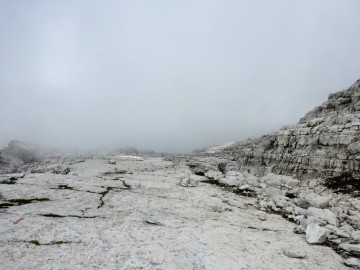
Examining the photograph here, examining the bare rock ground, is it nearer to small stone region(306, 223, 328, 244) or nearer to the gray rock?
small stone region(306, 223, 328, 244)

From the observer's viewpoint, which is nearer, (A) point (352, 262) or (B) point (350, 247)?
(A) point (352, 262)

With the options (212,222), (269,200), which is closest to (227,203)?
(269,200)

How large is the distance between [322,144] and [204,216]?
8595 millimetres

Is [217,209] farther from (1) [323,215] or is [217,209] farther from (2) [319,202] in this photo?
(2) [319,202]

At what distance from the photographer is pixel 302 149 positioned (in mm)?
15391

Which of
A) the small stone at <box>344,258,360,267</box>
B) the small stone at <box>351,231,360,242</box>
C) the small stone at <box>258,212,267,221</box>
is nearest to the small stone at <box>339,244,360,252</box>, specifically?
the small stone at <box>351,231,360,242</box>

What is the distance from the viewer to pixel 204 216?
8.99m

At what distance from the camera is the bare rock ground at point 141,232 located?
5750 millimetres

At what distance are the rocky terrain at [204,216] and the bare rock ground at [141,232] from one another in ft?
0.08

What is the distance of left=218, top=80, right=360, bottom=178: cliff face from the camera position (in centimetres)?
1274

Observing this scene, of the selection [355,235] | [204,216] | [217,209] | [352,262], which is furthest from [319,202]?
[204,216]

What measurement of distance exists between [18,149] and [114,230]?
4524 centimetres

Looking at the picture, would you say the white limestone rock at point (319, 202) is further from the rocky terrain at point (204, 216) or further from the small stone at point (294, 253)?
the small stone at point (294, 253)

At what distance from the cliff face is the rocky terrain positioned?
6 centimetres
